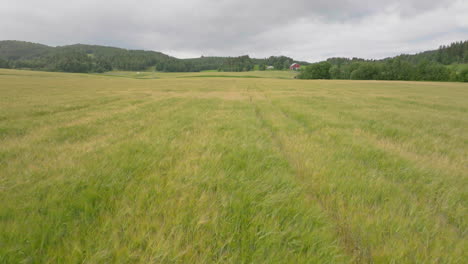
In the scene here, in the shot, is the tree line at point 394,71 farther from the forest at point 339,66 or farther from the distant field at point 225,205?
the distant field at point 225,205

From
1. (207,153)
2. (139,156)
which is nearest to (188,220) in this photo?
(207,153)

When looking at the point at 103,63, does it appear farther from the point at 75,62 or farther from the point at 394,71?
the point at 394,71

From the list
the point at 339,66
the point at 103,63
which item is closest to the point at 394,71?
the point at 339,66

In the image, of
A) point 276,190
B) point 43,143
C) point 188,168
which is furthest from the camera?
point 43,143

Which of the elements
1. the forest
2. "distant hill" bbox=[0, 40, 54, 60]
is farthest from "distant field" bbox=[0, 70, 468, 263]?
"distant hill" bbox=[0, 40, 54, 60]

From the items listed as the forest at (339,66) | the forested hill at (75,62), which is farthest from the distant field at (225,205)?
the forested hill at (75,62)

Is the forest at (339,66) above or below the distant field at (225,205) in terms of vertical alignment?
above

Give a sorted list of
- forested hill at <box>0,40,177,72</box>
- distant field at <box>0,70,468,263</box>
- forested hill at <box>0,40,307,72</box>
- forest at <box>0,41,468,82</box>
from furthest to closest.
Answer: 1. forested hill at <box>0,40,307,72</box>
2. forested hill at <box>0,40,177,72</box>
3. forest at <box>0,41,468,82</box>
4. distant field at <box>0,70,468,263</box>

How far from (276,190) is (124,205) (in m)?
1.57

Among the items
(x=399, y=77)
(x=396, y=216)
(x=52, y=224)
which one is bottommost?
(x=396, y=216)

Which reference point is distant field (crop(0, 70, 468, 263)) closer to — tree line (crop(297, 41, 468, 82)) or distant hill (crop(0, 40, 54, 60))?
tree line (crop(297, 41, 468, 82))

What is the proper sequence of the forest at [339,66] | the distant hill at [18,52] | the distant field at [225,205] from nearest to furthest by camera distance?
the distant field at [225,205] < the forest at [339,66] < the distant hill at [18,52]

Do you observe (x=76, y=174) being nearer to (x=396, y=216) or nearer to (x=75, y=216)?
(x=75, y=216)

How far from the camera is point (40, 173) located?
222 centimetres
